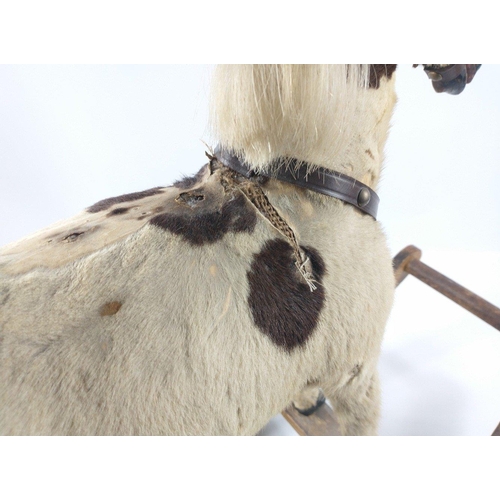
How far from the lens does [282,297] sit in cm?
50

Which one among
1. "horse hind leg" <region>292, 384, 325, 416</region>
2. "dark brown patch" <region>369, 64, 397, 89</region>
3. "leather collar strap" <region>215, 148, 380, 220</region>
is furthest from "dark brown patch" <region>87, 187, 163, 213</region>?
"horse hind leg" <region>292, 384, 325, 416</region>

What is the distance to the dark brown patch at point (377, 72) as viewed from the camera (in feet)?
1.79

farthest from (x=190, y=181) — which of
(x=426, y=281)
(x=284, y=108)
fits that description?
(x=426, y=281)

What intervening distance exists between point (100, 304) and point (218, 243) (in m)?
0.14

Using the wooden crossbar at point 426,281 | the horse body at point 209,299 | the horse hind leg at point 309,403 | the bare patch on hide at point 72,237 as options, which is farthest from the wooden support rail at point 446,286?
the bare patch on hide at point 72,237

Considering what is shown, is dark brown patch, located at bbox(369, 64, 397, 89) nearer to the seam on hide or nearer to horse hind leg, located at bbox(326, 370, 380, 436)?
the seam on hide

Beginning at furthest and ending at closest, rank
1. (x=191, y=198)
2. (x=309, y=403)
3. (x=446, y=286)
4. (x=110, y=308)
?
(x=446, y=286)
(x=309, y=403)
(x=191, y=198)
(x=110, y=308)

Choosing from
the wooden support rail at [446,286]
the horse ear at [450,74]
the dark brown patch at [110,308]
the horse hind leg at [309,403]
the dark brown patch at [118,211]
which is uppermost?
the horse ear at [450,74]

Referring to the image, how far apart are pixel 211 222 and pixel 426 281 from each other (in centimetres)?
74

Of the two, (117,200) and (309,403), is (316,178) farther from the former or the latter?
(309,403)

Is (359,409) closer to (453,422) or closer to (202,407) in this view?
(202,407)

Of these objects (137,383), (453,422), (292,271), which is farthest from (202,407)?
(453,422)

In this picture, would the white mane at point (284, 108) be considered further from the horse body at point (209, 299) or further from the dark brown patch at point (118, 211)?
the dark brown patch at point (118, 211)

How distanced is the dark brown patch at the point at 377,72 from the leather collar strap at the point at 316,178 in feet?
0.38
